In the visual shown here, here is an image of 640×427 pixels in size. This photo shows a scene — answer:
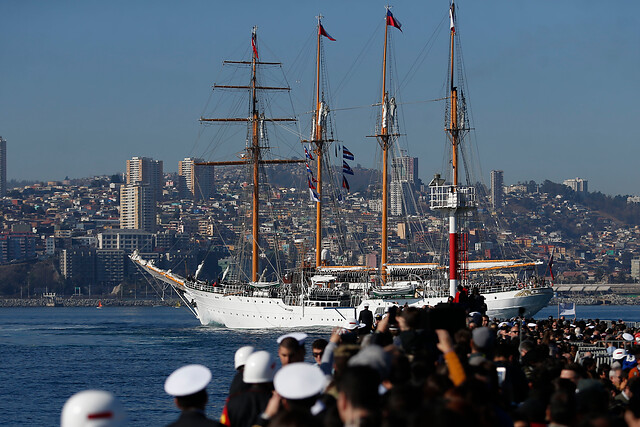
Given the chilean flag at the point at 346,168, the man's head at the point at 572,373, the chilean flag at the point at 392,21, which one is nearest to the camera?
the man's head at the point at 572,373

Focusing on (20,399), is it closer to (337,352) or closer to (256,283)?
(337,352)

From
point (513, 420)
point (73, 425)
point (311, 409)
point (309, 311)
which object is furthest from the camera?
point (309, 311)

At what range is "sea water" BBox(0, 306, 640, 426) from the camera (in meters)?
30.5

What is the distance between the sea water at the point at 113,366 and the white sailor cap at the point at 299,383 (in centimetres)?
2100

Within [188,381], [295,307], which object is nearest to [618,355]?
[188,381]

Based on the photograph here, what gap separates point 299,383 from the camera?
21.7 feet

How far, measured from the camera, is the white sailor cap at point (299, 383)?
657 cm

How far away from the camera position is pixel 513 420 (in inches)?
295

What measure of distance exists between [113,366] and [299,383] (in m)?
40.0

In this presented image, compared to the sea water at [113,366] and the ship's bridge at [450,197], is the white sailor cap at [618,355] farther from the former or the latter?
the ship's bridge at [450,197]

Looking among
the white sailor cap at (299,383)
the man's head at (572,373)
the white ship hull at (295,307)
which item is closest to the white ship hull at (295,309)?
the white ship hull at (295,307)

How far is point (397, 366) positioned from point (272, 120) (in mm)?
70617

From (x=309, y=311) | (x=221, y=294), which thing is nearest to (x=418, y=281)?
(x=309, y=311)

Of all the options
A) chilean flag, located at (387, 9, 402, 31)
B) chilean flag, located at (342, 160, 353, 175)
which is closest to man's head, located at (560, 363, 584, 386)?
chilean flag, located at (342, 160, 353, 175)
